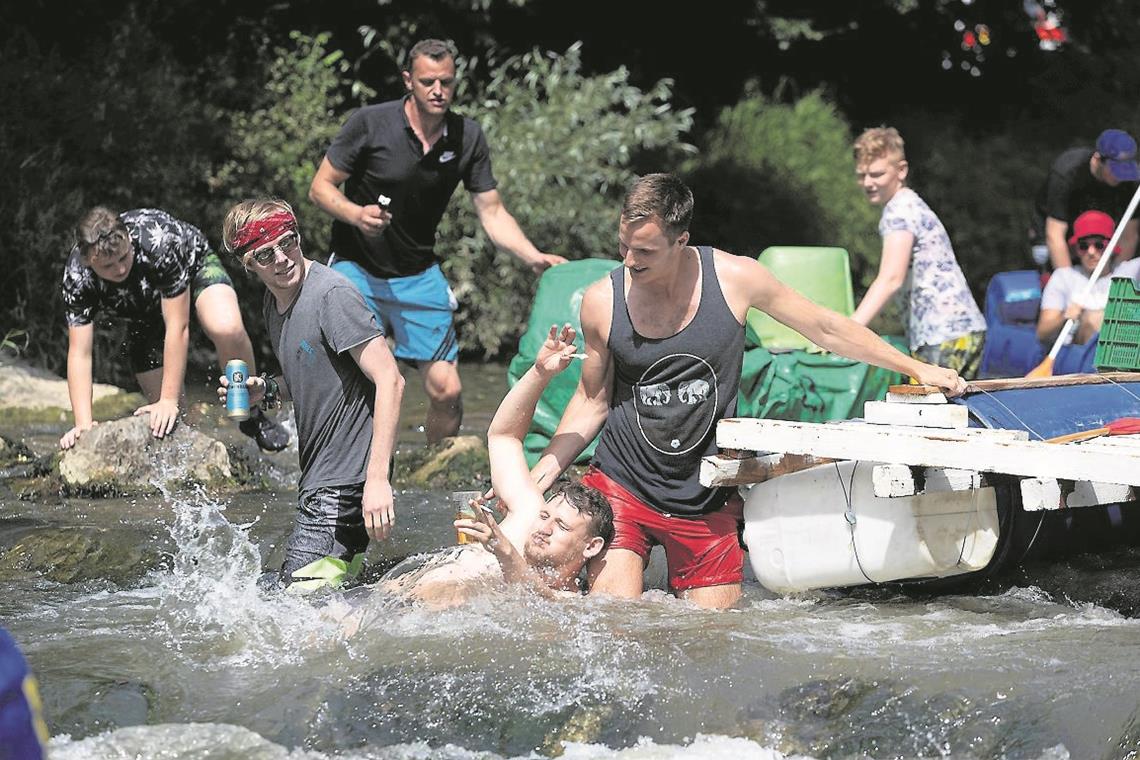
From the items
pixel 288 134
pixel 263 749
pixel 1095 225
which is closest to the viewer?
pixel 263 749

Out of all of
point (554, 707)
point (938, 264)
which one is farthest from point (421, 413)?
point (554, 707)

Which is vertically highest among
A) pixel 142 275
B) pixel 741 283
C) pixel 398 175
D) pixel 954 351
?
pixel 398 175

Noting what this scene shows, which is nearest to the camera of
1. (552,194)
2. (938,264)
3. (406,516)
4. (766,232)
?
(406,516)

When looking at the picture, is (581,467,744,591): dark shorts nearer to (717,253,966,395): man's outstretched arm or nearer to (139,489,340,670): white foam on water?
(717,253,966,395): man's outstretched arm

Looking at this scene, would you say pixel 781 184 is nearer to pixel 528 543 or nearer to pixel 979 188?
pixel 979 188

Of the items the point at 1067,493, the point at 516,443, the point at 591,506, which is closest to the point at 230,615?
the point at 516,443

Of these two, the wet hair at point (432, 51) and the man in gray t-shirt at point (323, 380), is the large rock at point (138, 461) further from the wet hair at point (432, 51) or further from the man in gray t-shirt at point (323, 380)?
the man in gray t-shirt at point (323, 380)

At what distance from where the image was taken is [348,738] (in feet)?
14.9

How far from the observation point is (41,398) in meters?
9.66

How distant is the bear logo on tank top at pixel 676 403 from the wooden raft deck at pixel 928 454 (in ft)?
0.43

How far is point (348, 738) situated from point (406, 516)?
268cm

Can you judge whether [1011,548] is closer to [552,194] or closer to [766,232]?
[552,194]

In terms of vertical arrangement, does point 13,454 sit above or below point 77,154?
below

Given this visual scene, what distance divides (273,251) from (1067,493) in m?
2.67
